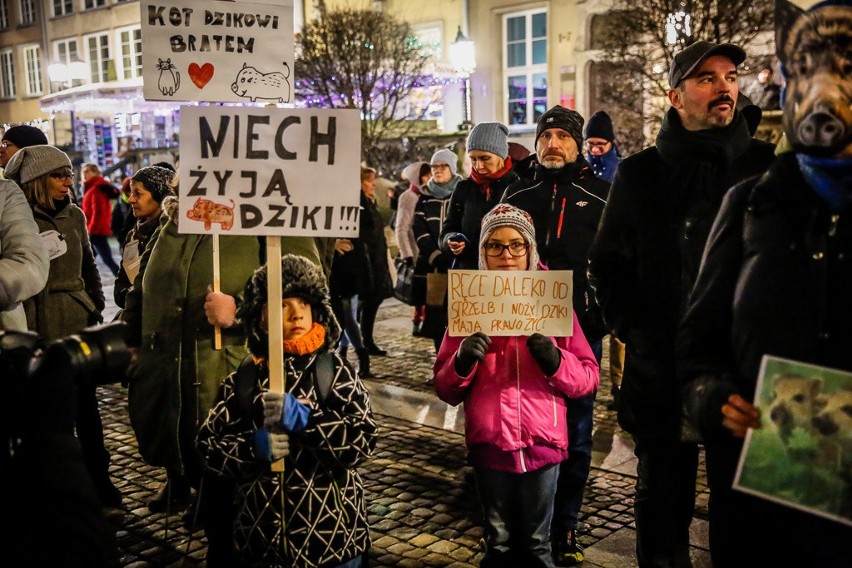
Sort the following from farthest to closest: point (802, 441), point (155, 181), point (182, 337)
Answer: point (155, 181) → point (182, 337) → point (802, 441)

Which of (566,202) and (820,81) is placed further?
(566,202)

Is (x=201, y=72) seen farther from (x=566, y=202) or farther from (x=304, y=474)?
(x=566, y=202)

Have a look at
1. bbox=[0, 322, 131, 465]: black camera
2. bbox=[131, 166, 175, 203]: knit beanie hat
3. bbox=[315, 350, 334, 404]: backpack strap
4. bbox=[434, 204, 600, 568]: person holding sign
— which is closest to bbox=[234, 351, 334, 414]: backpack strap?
bbox=[315, 350, 334, 404]: backpack strap

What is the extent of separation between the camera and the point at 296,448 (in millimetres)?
3215

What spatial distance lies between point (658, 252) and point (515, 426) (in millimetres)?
911

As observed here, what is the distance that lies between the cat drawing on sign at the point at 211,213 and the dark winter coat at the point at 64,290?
1990 millimetres

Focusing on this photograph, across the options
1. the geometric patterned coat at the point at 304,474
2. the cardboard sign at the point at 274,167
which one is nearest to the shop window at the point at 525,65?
the cardboard sign at the point at 274,167

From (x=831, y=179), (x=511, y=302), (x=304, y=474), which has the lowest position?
(x=304, y=474)

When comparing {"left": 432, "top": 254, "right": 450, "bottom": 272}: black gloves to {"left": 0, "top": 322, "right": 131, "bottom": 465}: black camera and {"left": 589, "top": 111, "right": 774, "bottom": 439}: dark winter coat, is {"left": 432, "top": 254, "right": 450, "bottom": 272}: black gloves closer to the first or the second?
{"left": 589, "top": 111, "right": 774, "bottom": 439}: dark winter coat

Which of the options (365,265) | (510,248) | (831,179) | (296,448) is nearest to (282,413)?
(296,448)

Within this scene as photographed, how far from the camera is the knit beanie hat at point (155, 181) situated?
541 cm

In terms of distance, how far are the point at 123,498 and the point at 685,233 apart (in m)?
3.76

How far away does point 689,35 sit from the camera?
13133 millimetres

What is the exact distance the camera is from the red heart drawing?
12.6 ft
